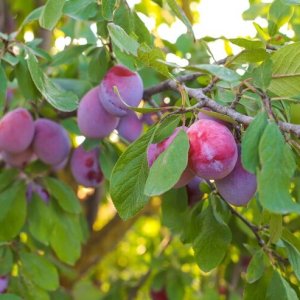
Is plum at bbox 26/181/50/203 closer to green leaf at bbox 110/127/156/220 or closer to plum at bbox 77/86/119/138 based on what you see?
plum at bbox 77/86/119/138

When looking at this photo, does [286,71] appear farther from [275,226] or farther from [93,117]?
[93,117]

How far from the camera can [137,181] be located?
667 mm

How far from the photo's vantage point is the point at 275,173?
→ 54 centimetres

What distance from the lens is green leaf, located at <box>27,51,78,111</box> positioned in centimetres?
78

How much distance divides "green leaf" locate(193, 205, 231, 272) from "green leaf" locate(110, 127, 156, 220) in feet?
0.62

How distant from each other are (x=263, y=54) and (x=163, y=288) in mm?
970

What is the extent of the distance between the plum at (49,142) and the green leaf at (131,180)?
17.7 inches

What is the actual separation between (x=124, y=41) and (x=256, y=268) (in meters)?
0.38

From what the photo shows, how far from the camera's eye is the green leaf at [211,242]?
31.9 inches

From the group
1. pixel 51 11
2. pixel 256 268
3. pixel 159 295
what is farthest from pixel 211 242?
pixel 159 295

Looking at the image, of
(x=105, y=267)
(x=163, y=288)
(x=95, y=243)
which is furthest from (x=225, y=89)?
(x=105, y=267)

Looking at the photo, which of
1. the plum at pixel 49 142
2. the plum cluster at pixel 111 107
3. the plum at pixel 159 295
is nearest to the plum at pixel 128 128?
the plum cluster at pixel 111 107

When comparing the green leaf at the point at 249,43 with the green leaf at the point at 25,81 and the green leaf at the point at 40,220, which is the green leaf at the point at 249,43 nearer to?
the green leaf at the point at 25,81

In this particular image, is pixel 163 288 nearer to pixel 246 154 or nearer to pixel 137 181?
pixel 137 181
